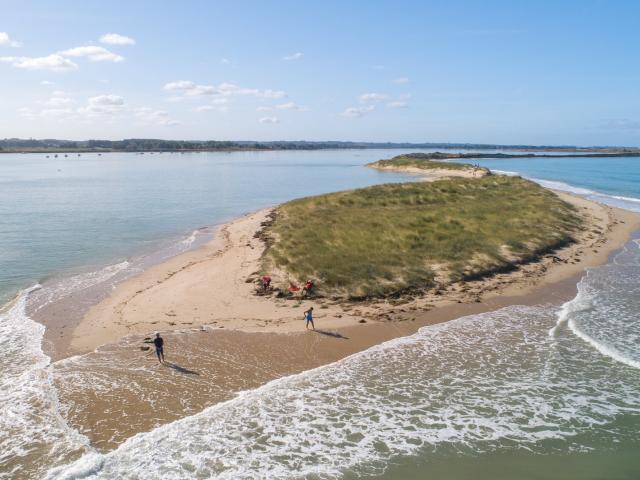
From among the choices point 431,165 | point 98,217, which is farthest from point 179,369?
point 431,165

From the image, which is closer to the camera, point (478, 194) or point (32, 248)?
point (32, 248)

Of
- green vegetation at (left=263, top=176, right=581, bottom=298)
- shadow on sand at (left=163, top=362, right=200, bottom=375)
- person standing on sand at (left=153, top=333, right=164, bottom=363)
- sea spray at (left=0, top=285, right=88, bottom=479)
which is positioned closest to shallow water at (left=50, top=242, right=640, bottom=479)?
sea spray at (left=0, top=285, right=88, bottom=479)

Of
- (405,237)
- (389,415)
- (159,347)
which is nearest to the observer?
(389,415)

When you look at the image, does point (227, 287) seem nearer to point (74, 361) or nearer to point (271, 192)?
point (74, 361)

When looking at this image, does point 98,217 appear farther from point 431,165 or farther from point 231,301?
point 431,165

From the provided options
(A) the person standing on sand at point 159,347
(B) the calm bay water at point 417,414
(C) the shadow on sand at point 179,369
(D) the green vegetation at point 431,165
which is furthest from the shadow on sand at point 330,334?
(D) the green vegetation at point 431,165

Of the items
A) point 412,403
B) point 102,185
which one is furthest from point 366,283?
point 102,185
